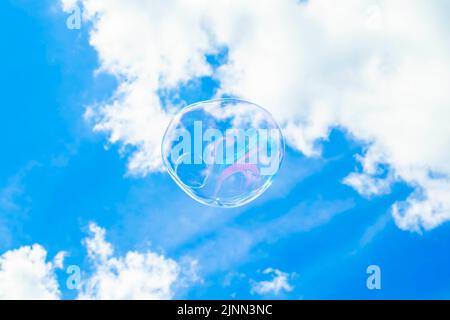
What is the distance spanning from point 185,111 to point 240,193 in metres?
3.51

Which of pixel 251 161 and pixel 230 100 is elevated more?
pixel 230 100

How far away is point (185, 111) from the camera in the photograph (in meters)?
14.3
